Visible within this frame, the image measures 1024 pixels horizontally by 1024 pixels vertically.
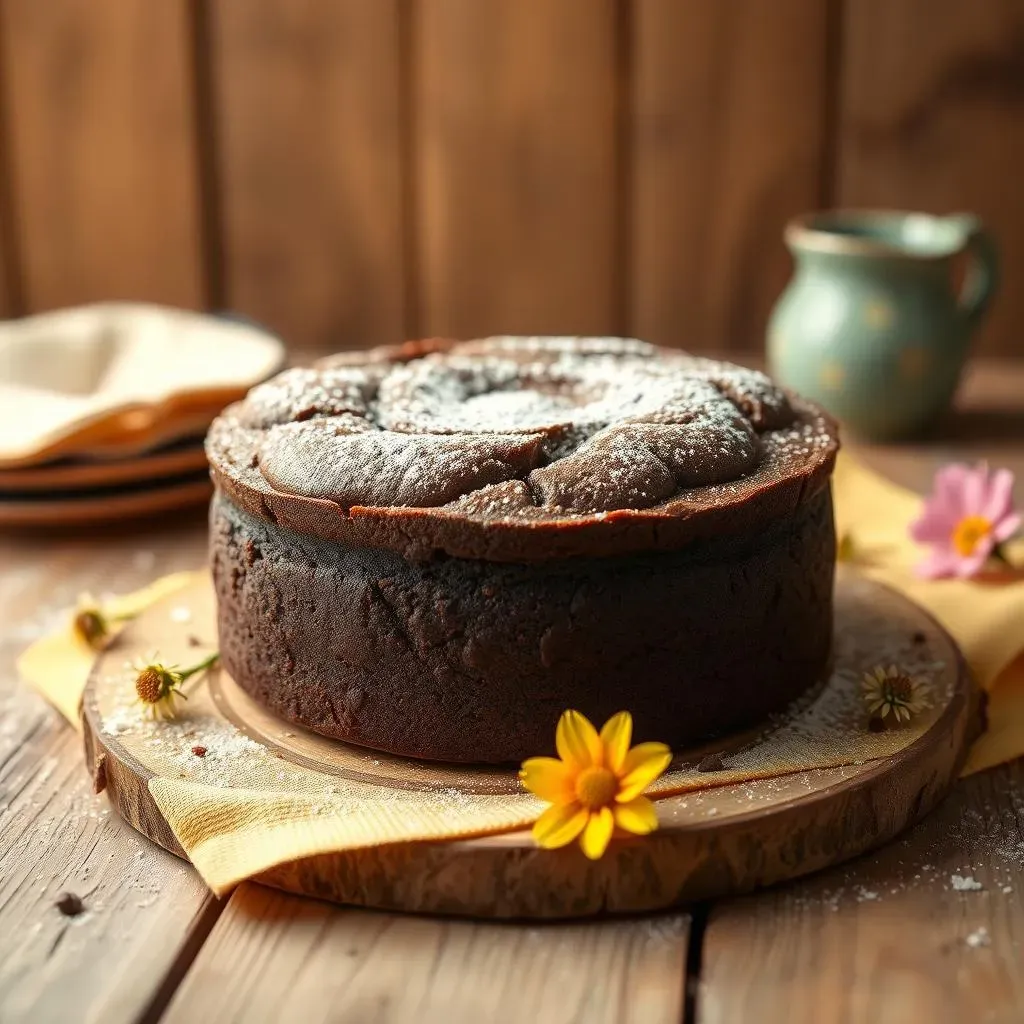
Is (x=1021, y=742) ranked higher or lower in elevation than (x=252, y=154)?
lower

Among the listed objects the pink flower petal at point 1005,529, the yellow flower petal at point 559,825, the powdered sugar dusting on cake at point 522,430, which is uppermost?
the powdered sugar dusting on cake at point 522,430

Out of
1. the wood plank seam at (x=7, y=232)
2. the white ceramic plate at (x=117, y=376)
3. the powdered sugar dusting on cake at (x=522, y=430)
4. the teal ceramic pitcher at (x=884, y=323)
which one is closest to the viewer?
the powdered sugar dusting on cake at (x=522, y=430)

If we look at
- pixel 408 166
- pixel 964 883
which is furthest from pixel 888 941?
pixel 408 166

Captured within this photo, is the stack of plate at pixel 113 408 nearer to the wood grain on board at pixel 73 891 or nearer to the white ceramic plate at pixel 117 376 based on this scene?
the white ceramic plate at pixel 117 376

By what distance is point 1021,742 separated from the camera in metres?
1.41

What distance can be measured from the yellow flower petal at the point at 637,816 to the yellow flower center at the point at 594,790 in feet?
0.04

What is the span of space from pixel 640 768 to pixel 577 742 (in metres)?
0.05

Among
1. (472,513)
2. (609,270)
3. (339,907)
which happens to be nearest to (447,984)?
(339,907)

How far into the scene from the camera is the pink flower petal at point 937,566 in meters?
1.73

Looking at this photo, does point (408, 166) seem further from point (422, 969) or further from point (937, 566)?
point (422, 969)

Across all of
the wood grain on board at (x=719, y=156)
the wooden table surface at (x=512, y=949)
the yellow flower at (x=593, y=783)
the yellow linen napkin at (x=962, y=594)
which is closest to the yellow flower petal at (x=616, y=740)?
the yellow flower at (x=593, y=783)

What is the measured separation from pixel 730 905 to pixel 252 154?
200 centimetres

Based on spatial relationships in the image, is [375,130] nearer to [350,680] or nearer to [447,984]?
[350,680]

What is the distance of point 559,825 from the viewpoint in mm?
1129
